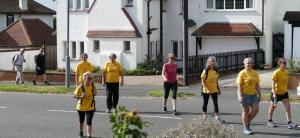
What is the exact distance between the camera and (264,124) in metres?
17.0

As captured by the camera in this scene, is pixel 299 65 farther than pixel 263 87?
Yes

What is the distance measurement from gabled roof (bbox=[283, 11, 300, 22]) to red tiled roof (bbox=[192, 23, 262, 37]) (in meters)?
1.81

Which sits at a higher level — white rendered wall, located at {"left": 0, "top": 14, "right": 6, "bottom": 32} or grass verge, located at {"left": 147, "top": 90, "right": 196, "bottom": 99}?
white rendered wall, located at {"left": 0, "top": 14, "right": 6, "bottom": 32}

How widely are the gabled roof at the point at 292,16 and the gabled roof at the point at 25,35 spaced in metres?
19.1

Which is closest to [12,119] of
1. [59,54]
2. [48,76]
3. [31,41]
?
[48,76]

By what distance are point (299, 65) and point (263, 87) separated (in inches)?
211

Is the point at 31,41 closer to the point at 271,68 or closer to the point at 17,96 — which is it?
the point at 271,68

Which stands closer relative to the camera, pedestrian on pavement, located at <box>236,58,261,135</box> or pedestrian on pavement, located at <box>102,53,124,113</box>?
pedestrian on pavement, located at <box>236,58,261,135</box>

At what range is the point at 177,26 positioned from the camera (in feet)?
135

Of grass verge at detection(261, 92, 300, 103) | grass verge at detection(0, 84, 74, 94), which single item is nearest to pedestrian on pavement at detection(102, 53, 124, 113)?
grass verge at detection(261, 92, 300, 103)

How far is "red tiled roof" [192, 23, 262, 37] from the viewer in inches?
1481

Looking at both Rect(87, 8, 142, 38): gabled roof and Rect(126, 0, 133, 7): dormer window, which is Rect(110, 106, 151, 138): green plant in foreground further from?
Rect(126, 0, 133, 7): dormer window

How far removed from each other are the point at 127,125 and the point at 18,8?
55906mm

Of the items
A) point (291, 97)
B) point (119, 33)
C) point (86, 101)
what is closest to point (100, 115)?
point (86, 101)
